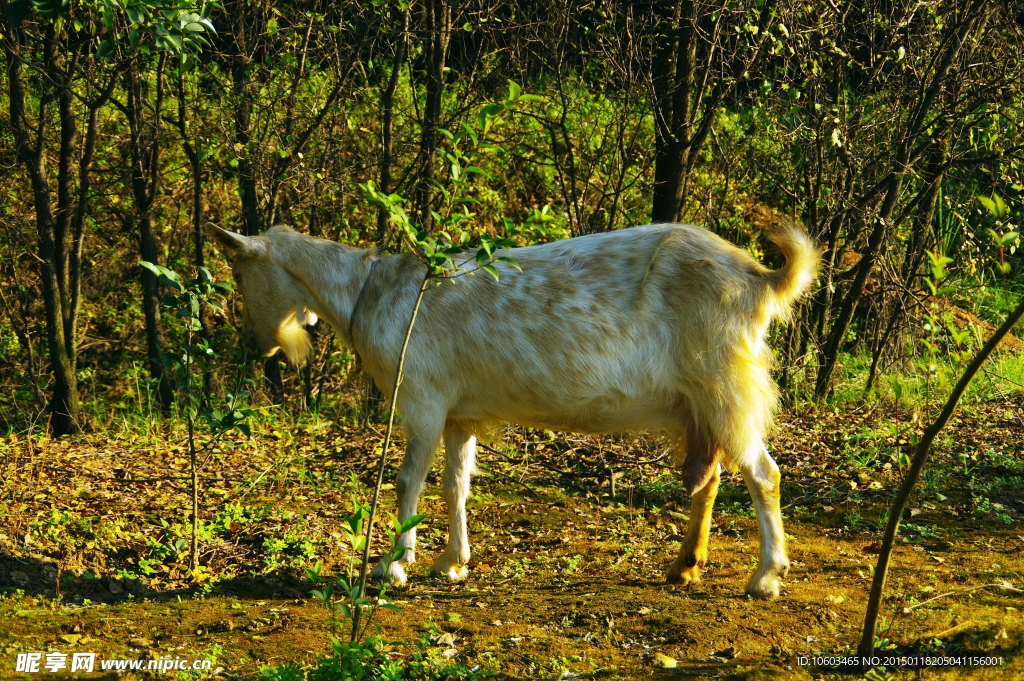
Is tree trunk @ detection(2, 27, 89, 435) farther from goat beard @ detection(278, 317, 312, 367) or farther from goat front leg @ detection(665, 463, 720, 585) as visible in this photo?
goat front leg @ detection(665, 463, 720, 585)

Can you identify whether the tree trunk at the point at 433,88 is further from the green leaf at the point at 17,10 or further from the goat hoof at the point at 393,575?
the green leaf at the point at 17,10

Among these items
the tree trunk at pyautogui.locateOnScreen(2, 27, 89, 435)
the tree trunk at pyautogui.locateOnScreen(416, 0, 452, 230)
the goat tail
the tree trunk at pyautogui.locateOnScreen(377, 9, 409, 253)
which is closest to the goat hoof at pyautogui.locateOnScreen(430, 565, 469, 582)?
the goat tail

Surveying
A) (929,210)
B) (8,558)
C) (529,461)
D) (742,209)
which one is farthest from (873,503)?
(8,558)

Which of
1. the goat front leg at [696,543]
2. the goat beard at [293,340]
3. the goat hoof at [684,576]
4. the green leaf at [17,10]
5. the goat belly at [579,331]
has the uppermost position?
the green leaf at [17,10]

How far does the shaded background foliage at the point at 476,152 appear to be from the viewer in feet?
20.7

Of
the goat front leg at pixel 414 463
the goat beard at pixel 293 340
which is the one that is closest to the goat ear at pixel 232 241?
the goat beard at pixel 293 340

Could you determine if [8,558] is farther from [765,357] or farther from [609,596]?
[765,357]

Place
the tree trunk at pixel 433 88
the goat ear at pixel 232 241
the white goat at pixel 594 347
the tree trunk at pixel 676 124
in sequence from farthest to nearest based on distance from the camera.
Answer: the tree trunk at pixel 433 88, the tree trunk at pixel 676 124, the goat ear at pixel 232 241, the white goat at pixel 594 347

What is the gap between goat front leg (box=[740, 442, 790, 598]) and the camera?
4.11 meters

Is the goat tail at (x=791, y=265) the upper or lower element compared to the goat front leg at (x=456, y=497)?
upper

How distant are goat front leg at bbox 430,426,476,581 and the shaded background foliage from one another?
1689 millimetres

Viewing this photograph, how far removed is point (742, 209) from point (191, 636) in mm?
6751

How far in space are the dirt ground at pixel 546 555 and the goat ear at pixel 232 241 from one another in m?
1.46

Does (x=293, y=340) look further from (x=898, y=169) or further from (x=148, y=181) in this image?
(x=898, y=169)
